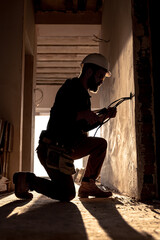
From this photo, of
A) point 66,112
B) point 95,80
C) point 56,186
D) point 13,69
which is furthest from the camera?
point 13,69

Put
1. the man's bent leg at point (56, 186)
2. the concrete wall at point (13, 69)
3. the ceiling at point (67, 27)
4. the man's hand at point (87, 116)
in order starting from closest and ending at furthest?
1. the man's bent leg at point (56, 186)
2. the man's hand at point (87, 116)
3. the concrete wall at point (13, 69)
4. the ceiling at point (67, 27)

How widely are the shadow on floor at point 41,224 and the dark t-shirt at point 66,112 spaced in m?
0.72

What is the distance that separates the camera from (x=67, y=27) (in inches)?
242

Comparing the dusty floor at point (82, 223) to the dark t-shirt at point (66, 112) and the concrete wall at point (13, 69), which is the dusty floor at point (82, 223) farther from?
the concrete wall at point (13, 69)

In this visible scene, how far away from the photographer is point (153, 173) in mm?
2596

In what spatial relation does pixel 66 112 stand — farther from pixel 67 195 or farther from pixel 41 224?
pixel 41 224

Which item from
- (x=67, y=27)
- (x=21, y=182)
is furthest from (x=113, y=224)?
(x=67, y=27)

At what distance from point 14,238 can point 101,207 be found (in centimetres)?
110

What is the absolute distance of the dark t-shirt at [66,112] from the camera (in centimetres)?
266

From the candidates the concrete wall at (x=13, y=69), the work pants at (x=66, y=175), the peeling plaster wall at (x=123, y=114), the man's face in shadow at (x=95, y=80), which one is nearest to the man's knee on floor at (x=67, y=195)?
the work pants at (x=66, y=175)

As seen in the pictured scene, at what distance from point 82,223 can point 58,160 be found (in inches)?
38.2

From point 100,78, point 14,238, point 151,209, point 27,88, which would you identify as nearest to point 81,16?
point 27,88

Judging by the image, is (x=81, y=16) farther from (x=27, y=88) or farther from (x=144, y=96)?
(x=144, y=96)

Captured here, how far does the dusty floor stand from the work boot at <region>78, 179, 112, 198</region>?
1.94ft
